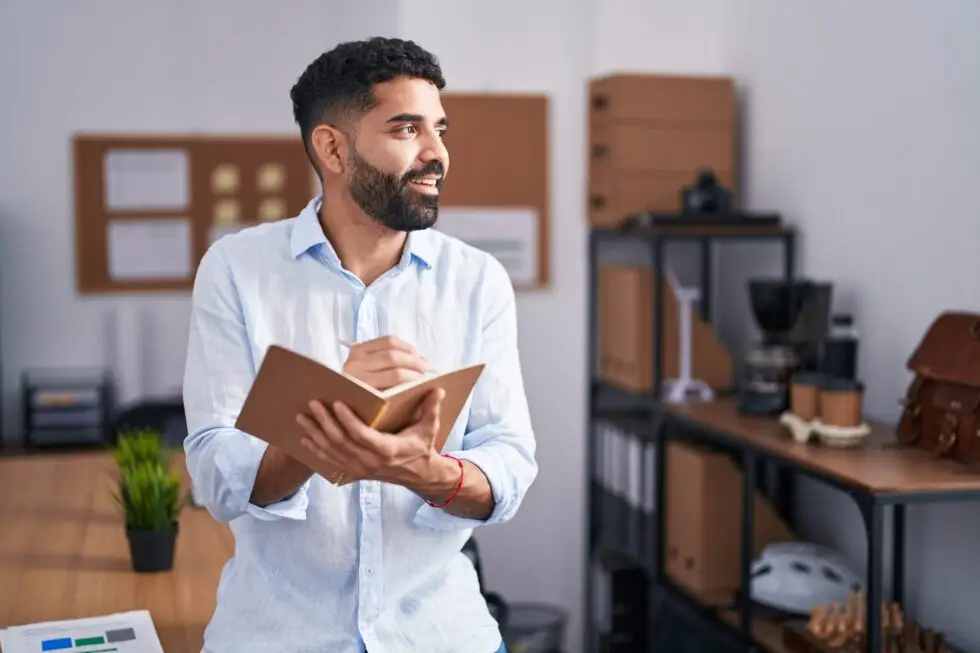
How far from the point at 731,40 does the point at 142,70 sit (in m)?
2.23

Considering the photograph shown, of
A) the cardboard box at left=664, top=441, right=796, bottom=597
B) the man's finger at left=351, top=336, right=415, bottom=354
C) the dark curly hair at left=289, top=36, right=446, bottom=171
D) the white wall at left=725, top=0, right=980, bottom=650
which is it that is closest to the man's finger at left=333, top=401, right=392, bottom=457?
the man's finger at left=351, top=336, right=415, bottom=354

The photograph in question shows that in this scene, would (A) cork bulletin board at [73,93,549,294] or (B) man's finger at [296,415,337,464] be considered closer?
(B) man's finger at [296,415,337,464]

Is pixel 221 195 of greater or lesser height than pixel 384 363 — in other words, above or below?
above

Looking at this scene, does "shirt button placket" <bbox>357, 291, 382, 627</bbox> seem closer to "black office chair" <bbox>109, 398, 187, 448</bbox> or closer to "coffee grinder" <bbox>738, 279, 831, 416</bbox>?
"coffee grinder" <bbox>738, 279, 831, 416</bbox>

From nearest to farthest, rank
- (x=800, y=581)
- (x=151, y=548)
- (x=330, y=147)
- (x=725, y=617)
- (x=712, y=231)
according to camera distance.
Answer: (x=330, y=147)
(x=151, y=548)
(x=800, y=581)
(x=725, y=617)
(x=712, y=231)

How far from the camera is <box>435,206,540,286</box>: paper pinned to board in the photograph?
174 inches

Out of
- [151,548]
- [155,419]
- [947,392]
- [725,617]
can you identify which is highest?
[947,392]

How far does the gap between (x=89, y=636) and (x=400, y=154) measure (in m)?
0.90

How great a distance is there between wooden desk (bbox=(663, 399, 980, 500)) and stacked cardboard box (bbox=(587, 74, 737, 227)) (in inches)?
39.3

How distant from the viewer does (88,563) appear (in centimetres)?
233

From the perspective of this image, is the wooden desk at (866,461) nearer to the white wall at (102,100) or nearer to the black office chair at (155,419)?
the black office chair at (155,419)

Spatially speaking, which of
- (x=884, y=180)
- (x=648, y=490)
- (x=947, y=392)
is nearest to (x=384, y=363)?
(x=947, y=392)

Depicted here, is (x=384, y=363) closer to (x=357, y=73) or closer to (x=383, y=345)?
(x=383, y=345)

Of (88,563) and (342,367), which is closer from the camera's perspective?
(342,367)
